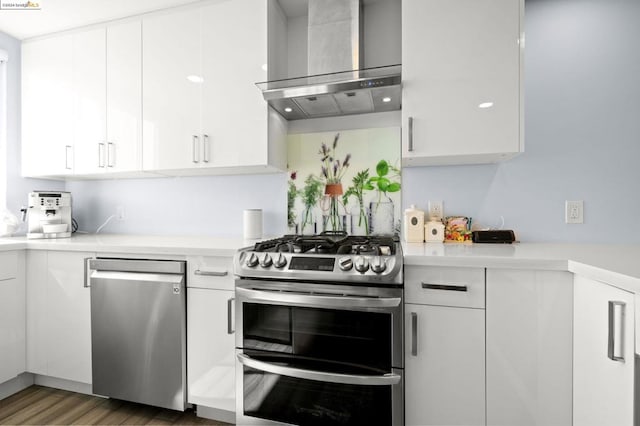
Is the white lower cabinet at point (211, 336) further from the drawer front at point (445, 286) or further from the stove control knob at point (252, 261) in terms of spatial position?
the drawer front at point (445, 286)

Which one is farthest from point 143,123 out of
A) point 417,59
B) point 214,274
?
point 417,59

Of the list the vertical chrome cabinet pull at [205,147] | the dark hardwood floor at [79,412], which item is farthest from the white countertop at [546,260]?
the dark hardwood floor at [79,412]

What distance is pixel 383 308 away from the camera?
133 centimetres

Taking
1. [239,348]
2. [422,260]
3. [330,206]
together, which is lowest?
[239,348]

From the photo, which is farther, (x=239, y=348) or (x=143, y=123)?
(x=143, y=123)

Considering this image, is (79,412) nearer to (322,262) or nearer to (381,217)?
(322,262)

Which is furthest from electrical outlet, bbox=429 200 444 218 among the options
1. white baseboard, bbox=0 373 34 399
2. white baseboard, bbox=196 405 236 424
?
white baseboard, bbox=0 373 34 399

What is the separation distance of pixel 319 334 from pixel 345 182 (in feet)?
3.37

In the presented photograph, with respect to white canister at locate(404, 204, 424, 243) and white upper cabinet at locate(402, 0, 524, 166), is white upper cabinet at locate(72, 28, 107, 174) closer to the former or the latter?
white upper cabinet at locate(402, 0, 524, 166)

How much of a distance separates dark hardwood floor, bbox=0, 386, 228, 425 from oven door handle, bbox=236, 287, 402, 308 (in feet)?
2.76

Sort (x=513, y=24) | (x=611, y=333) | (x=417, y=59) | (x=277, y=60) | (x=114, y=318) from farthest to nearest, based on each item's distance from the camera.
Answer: (x=277, y=60)
(x=114, y=318)
(x=417, y=59)
(x=513, y=24)
(x=611, y=333)

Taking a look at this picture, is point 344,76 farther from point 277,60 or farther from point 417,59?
point 277,60

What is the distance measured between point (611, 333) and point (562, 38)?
1.69 m

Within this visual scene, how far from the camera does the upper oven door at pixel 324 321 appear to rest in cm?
135
